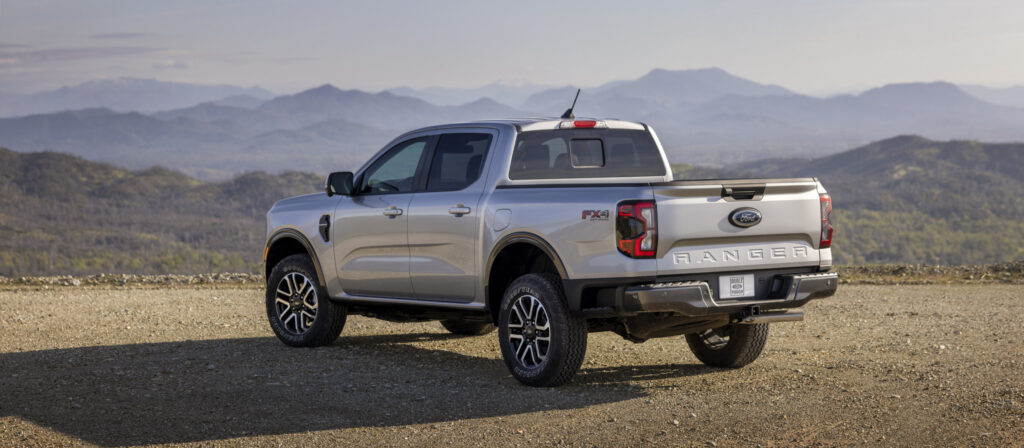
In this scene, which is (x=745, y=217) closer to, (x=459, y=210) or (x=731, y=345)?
(x=731, y=345)

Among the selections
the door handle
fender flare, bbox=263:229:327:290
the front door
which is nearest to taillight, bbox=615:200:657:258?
the door handle

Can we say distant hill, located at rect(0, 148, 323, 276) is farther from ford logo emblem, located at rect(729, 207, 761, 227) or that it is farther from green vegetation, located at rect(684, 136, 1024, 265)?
ford logo emblem, located at rect(729, 207, 761, 227)

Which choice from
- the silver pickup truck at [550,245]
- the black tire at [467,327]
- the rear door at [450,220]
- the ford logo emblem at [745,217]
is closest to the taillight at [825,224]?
the silver pickup truck at [550,245]

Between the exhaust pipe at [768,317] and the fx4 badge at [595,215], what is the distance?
120cm

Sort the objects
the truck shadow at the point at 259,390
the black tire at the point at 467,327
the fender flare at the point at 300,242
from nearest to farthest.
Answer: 1. the truck shadow at the point at 259,390
2. the fender flare at the point at 300,242
3. the black tire at the point at 467,327

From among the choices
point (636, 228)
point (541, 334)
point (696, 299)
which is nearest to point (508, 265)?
point (541, 334)

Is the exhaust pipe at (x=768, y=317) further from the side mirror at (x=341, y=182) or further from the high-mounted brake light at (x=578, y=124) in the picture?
the side mirror at (x=341, y=182)

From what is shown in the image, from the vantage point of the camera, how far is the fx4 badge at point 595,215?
22.1 ft

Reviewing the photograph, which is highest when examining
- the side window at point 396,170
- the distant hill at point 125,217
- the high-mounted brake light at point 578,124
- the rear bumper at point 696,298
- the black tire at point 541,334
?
the high-mounted brake light at point 578,124

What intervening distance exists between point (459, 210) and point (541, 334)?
1.18 m

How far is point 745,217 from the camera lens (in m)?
6.91

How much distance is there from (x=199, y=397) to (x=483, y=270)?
7.13 ft

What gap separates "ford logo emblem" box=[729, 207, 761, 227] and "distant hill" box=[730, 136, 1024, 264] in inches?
2361

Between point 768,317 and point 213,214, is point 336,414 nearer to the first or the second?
point 768,317
